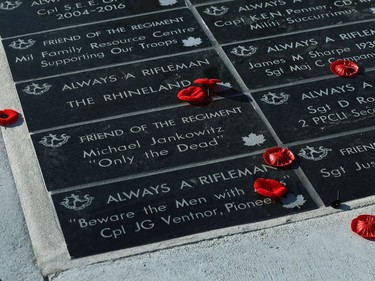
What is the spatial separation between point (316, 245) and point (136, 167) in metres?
1.45

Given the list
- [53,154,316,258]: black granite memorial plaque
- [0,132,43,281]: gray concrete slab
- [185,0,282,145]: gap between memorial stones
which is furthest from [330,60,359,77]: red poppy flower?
[0,132,43,281]: gray concrete slab

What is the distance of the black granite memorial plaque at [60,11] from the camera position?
8969 mm

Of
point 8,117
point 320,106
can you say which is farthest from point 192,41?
point 8,117

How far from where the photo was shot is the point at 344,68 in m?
7.89

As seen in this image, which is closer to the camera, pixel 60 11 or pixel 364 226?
pixel 364 226

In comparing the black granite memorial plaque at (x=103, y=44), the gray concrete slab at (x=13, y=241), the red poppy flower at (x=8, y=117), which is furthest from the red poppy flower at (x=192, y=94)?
the gray concrete slab at (x=13, y=241)

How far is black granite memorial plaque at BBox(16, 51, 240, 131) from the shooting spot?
7625 mm

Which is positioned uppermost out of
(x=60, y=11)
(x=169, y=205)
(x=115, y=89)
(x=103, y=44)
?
(x=169, y=205)

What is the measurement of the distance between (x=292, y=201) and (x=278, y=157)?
425 millimetres

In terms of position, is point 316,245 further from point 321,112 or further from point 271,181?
point 321,112

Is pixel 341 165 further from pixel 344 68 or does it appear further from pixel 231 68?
pixel 231 68

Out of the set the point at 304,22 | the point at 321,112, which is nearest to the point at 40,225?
the point at 321,112

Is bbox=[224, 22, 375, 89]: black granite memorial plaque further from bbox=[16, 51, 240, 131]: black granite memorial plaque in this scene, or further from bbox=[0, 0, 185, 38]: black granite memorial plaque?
bbox=[0, 0, 185, 38]: black granite memorial plaque

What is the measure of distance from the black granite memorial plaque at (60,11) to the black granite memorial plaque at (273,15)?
45 centimetres
